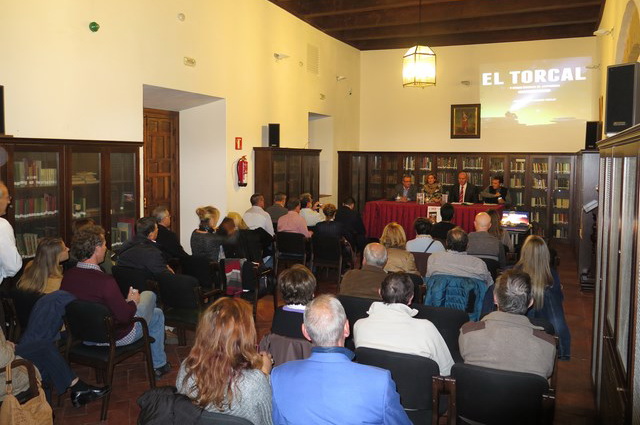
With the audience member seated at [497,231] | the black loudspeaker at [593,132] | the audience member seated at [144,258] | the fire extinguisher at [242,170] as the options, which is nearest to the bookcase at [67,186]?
the audience member seated at [144,258]

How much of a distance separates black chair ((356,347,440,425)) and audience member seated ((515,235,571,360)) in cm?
190

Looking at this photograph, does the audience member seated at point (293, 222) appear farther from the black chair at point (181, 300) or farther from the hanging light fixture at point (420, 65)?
the black chair at point (181, 300)

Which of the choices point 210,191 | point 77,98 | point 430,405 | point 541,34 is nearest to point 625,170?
point 430,405

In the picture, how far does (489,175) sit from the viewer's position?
46.0 feet

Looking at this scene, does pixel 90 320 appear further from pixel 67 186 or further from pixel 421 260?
pixel 421 260

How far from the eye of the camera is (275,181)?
10805 mm

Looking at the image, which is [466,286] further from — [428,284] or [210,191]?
[210,191]

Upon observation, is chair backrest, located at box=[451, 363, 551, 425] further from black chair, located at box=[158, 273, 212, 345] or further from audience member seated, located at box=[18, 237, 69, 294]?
audience member seated, located at box=[18, 237, 69, 294]

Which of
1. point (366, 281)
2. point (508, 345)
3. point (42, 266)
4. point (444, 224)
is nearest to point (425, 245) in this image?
point (366, 281)

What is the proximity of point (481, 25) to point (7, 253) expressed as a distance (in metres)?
10.6

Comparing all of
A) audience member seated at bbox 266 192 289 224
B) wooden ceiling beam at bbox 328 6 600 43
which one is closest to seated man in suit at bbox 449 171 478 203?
wooden ceiling beam at bbox 328 6 600 43

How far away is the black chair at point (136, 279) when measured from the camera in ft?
17.9

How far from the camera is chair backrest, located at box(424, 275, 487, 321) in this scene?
513 centimetres

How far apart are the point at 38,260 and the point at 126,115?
11.5 ft
